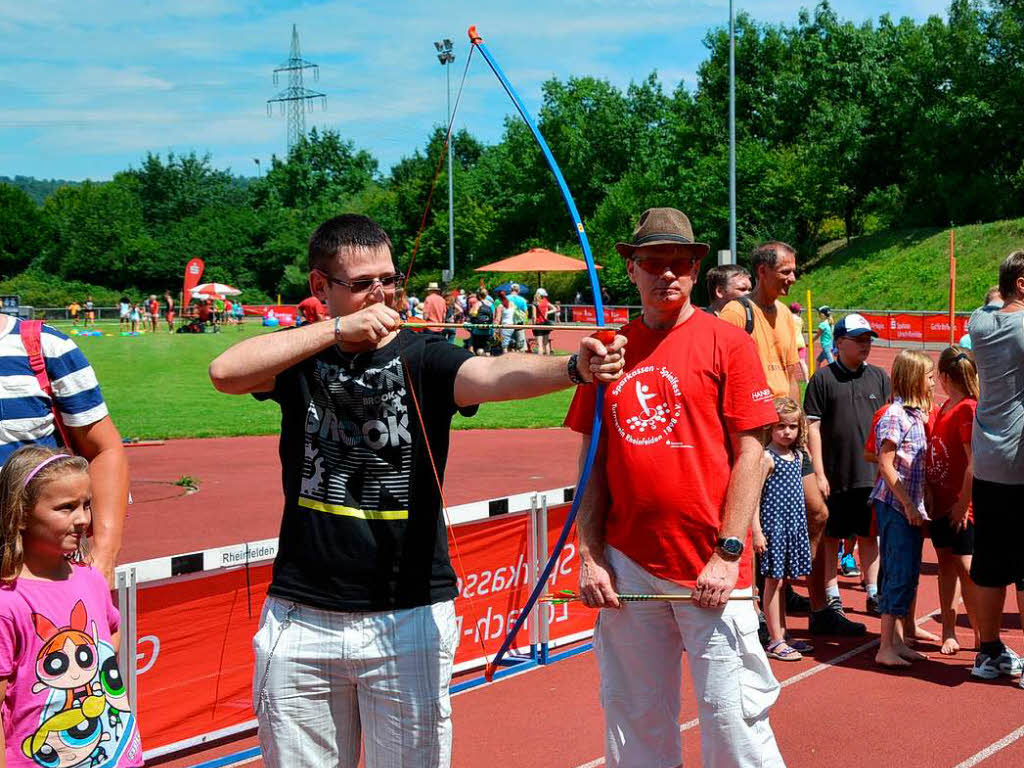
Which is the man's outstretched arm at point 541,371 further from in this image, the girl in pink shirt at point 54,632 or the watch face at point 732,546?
the girl in pink shirt at point 54,632

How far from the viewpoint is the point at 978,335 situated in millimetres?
5406

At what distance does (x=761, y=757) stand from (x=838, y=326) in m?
4.00

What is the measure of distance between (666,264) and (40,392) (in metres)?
2.11

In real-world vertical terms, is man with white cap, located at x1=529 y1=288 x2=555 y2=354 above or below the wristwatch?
above

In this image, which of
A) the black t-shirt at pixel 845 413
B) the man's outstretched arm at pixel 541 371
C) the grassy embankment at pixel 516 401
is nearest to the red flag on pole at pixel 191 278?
the grassy embankment at pixel 516 401

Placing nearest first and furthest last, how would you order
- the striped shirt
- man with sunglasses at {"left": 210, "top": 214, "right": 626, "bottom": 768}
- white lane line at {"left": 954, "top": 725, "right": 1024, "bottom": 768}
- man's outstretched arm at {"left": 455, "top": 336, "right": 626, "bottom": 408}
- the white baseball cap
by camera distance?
man's outstretched arm at {"left": 455, "top": 336, "right": 626, "bottom": 408}
man with sunglasses at {"left": 210, "top": 214, "right": 626, "bottom": 768}
the striped shirt
white lane line at {"left": 954, "top": 725, "right": 1024, "bottom": 768}
the white baseball cap

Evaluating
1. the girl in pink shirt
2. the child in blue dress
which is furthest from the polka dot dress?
the girl in pink shirt

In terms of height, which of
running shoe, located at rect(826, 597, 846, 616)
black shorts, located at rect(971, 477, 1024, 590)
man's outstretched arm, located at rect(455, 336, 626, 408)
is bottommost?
running shoe, located at rect(826, 597, 846, 616)

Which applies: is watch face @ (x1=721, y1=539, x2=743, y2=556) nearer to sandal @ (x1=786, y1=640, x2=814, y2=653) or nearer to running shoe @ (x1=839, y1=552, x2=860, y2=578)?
sandal @ (x1=786, y1=640, x2=814, y2=653)

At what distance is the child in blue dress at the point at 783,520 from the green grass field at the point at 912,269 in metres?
35.6

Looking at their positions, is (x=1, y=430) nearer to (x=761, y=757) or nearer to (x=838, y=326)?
(x=761, y=757)

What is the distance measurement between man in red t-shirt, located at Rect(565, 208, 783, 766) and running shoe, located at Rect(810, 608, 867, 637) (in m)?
3.21

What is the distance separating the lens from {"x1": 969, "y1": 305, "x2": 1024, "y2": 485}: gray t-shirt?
5.31 m

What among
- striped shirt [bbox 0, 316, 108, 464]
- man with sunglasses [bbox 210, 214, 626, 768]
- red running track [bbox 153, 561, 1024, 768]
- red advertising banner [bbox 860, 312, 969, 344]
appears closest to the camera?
man with sunglasses [bbox 210, 214, 626, 768]
